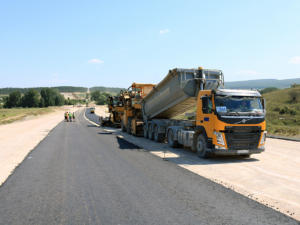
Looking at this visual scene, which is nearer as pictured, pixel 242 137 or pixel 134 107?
pixel 242 137

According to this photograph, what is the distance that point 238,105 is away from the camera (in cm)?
1050

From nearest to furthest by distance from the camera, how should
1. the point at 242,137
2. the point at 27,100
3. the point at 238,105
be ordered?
the point at 242,137 < the point at 238,105 < the point at 27,100

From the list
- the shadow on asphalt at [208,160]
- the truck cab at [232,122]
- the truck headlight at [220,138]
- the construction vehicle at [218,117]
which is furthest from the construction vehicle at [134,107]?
the truck headlight at [220,138]

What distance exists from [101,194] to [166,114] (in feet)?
35.7

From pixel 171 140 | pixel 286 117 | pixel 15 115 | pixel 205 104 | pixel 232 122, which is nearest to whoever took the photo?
pixel 232 122

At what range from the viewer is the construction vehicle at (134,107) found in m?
19.7

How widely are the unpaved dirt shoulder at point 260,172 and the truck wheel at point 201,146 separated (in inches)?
9.3

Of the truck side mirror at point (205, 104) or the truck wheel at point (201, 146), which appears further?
the truck wheel at point (201, 146)

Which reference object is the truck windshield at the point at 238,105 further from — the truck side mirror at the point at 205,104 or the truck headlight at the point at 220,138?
the truck headlight at the point at 220,138

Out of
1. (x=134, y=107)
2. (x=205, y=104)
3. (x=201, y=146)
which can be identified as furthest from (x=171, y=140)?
(x=134, y=107)

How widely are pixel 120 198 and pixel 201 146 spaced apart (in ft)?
18.7

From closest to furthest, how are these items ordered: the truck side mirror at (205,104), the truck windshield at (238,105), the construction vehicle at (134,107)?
the truck windshield at (238,105) < the truck side mirror at (205,104) < the construction vehicle at (134,107)

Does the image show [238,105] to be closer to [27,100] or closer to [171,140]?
[171,140]

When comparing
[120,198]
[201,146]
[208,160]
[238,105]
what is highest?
[238,105]
